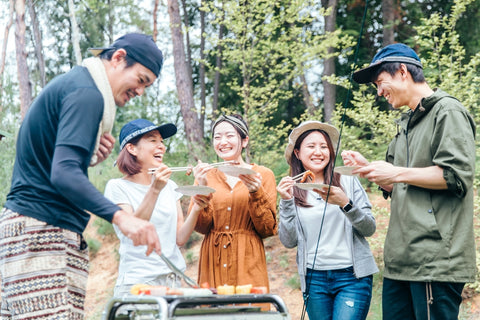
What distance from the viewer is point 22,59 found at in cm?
1491

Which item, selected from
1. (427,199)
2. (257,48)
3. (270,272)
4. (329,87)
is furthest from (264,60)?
(427,199)

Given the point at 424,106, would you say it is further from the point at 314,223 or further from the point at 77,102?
the point at 77,102

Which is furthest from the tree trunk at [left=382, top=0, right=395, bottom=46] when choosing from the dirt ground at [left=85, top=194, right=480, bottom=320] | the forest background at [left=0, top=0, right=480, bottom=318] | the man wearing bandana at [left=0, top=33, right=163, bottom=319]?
the man wearing bandana at [left=0, top=33, right=163, bottom=319]

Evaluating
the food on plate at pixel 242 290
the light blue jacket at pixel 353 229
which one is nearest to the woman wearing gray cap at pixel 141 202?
the light blue jacket at pixel 353 229

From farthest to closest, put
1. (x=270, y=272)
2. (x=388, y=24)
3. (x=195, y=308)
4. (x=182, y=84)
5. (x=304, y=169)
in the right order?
(x=182, y=84), (x=388, y=24), (x=270, y=272), (x=304, y=169), (x=195, y=308)

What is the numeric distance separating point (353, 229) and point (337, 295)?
407 mm

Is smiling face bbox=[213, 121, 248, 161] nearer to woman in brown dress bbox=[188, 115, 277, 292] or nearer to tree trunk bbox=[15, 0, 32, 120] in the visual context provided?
woman in brown dress bbox=[188, 115, 277, 292]

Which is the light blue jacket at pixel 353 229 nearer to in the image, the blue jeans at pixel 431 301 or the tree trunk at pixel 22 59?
the blue jeans at pixel 431 301

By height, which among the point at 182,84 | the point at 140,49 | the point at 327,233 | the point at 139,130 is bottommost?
the point at 327,233

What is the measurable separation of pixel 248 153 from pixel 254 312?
223 inches

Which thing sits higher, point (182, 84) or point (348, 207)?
point (182, 84)

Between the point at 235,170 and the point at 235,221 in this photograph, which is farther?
the point at 235,221

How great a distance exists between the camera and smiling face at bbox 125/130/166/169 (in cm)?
351

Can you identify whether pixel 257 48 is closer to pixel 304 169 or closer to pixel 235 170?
pixel 304 169
